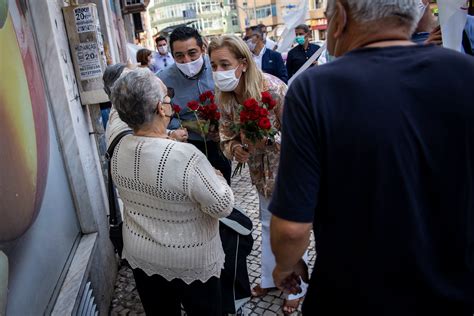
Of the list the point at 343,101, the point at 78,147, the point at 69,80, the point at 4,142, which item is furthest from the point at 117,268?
the point at 343,101

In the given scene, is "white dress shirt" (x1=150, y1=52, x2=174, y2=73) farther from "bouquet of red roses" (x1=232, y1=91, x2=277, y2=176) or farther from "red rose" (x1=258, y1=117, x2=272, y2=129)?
"red rose" (x1=258, y1=117, x2=272, y2=129)

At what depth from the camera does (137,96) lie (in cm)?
176

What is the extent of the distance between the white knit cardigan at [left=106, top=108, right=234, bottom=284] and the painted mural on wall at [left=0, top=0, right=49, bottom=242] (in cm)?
45

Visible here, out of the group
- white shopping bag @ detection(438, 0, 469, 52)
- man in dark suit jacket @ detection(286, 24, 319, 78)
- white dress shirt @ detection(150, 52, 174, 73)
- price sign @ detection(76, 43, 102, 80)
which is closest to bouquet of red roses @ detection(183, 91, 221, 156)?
price sign @ detection(76, 43, 102, 80)

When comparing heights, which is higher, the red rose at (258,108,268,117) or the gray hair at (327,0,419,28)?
the gray hair at (327,0,419,28)

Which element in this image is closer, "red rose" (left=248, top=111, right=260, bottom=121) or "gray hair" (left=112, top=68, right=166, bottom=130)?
"gray hair" (left=112, top=68, right=166, bottom=130)

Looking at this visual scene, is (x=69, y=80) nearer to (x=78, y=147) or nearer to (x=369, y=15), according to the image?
(x=78, y=147)

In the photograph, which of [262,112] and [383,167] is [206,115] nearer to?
[262,112]

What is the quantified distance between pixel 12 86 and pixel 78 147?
2.98 ft

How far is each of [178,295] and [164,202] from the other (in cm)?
61

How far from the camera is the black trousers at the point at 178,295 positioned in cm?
202

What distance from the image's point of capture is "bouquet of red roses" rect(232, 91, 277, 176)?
87.4 inches

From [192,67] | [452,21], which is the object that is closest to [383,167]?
[452,21]

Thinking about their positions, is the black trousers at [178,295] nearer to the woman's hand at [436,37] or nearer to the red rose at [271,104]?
the red rose at [271,104]
